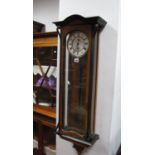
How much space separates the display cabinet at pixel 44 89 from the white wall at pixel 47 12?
0.30m

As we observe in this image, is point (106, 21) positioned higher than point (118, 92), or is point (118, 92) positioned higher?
point (106, 21)

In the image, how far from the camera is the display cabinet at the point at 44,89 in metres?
2.12

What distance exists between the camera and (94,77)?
146 cm

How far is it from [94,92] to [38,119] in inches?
42.1

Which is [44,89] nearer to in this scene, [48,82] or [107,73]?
[48,82]

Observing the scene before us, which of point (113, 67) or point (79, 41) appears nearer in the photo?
point (113, 67)

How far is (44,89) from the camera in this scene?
2244 mm

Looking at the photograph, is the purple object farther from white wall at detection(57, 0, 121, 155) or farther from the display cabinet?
white wall at detection(57, 0, 121, 155)

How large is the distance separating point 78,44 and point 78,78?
0.32m

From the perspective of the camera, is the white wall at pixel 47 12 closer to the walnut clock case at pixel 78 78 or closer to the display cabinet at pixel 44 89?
the display cabinet at pixel 44 89
